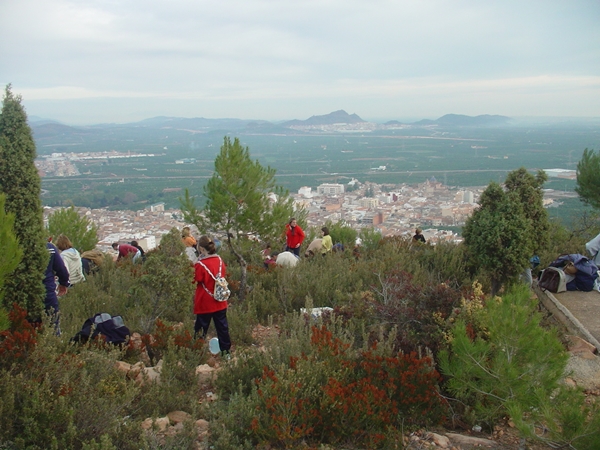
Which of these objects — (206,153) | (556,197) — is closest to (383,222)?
(556,197)

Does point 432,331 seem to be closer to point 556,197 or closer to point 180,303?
point 180,303

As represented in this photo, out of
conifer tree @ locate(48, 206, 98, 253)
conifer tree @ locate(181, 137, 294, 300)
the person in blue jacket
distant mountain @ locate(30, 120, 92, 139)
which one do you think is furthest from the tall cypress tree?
distant mountain @ locate(30, 120, 92, 139)

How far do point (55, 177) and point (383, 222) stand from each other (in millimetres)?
37373

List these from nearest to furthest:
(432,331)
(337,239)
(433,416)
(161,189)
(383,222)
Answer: (433,416), (432,331), (337,239), (383,222), (161,189)

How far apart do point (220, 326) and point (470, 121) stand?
13630 centimetres

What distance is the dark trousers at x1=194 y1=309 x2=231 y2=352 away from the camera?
5355 mm

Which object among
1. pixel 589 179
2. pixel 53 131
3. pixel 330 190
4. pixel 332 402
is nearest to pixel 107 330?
pixel 332 402

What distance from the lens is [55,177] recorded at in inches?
1855

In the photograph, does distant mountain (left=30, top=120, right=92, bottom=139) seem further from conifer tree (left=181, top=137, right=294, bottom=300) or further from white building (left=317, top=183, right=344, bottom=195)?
conifer tree (left=181, top=137, right=294, bottom=300)

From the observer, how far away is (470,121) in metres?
130

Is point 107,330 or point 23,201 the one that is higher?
point 23,201

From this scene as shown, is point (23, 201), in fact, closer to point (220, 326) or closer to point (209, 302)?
point (209, 302)

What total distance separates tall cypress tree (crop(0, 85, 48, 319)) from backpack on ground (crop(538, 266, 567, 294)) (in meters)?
6.32

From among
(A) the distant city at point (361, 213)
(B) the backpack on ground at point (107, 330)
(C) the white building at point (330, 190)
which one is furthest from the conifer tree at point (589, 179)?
(C) the white building at point (330, 190)
